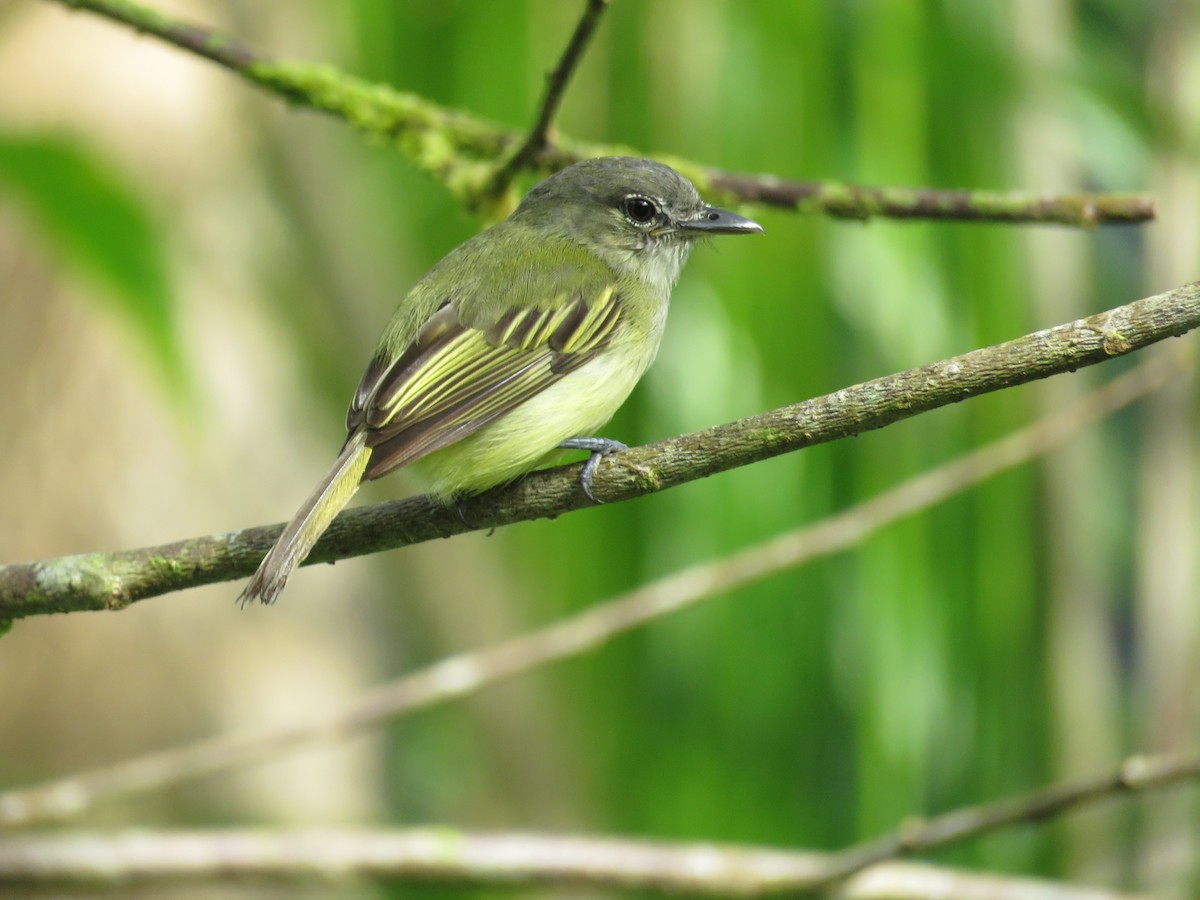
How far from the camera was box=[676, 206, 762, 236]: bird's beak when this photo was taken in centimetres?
343

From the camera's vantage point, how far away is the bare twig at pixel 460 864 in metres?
3.31

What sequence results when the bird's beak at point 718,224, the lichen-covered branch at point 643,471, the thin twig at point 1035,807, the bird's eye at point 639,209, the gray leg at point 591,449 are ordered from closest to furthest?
the lichen-covered branch at point 643,471 < the gray leg at point 591,449 < the thin twig at point 1035,807 < the bird's beak at point 718,224 < the bird's eye at point 639,209

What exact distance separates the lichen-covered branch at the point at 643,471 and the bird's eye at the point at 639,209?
101 cm

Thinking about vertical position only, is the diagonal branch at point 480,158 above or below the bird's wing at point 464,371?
above

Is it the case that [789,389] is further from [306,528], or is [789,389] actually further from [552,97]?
[306,528]

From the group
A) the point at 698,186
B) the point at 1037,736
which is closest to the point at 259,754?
the point at 698,186

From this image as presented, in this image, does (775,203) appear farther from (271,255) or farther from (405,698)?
(271,255)

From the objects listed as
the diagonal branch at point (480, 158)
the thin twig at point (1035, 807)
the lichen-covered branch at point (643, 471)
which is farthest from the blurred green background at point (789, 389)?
the thin twig at point (1035, 807)

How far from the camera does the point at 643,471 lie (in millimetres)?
2354

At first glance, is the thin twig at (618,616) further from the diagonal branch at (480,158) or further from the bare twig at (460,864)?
the diagonal branch at (480,158)

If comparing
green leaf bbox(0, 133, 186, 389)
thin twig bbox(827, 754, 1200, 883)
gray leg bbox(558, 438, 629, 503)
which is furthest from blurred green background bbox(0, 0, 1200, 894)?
thin twig bbox(827, 754, 1200, 883)

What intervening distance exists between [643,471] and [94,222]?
4.96ft

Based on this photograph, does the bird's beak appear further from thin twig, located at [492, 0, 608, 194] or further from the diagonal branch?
thin twig, located at [492, 0, 608, 194]

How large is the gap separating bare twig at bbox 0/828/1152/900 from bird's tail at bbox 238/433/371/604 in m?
1.22
